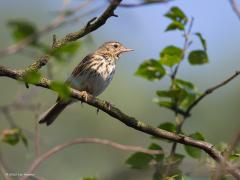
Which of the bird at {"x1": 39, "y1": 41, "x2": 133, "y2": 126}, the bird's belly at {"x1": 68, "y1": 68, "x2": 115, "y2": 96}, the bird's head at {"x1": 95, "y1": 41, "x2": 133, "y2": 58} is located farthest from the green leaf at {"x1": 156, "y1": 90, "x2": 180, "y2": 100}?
the bird's head at {"x1": 95, "y1": 41, "x2": 133, "y2": 58}

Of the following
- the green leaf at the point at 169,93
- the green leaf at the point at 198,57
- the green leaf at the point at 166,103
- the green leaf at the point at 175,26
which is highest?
the green leaf at the point at 175,26

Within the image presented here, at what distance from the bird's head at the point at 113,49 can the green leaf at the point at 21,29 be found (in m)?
5.78

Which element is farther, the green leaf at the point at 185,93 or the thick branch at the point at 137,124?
the green leaf at the point at 185,93

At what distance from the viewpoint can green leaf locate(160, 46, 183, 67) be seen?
184 inches

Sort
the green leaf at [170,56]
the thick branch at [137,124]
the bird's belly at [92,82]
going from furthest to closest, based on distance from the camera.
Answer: the bird's belly at [92,82]
the green leaf at [170,56]
the thick branch at [137,124]

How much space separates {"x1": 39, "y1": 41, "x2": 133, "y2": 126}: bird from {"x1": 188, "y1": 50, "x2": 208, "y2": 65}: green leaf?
2.27m

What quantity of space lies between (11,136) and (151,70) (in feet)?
4.22

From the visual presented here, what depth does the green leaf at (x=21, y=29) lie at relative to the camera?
2056 mm

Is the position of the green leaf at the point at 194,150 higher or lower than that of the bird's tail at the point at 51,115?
higher

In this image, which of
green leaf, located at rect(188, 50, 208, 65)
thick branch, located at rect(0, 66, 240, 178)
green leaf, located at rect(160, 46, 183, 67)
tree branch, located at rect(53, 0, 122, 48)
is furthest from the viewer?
green leaf, located at rect(188, 50, 208, 65)

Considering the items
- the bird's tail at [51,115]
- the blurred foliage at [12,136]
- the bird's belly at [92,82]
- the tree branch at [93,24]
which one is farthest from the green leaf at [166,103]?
the bird's tail at [51,115]

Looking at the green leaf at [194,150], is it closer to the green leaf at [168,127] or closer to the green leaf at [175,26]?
the green leaf at [168,127]

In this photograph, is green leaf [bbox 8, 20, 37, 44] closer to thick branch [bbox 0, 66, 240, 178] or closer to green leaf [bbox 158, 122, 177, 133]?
thick branch [bbox 0, 66, 240, 178]

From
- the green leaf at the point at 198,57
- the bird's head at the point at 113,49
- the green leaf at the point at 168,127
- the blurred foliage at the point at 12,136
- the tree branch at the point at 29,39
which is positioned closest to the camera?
the tree branch at the point at 29,39
